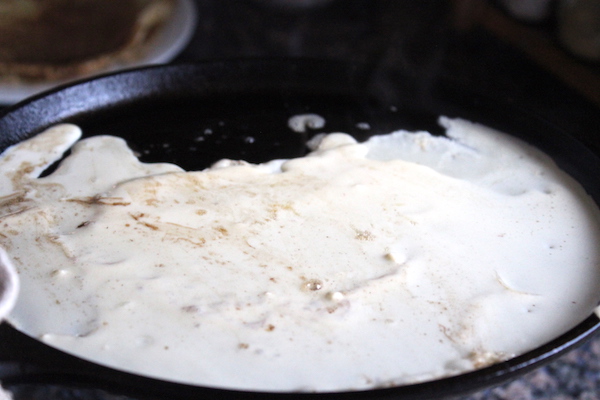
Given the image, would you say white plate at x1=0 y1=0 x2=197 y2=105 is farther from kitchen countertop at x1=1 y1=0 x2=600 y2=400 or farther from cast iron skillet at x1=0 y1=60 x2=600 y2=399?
cast iron skillet at x1=0 y1=60 x2=600 y2=399

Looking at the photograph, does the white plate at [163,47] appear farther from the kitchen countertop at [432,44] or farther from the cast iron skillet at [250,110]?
the cast iron skillet at [250,110]

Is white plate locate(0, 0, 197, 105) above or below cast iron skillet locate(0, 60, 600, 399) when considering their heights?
below

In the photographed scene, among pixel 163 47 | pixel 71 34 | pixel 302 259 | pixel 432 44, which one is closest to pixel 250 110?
pixel 302 259

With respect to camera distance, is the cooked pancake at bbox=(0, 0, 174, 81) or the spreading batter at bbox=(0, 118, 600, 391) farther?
the cooked pancake at bbox=(0, 0, 174, 81)

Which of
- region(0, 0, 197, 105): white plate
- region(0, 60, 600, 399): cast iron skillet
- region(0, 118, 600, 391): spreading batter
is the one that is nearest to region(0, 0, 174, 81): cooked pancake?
region(0, 0, 197, 105): white plate

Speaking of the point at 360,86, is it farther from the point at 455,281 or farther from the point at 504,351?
the point at 504,351

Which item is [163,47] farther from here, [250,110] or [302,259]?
[302,259]

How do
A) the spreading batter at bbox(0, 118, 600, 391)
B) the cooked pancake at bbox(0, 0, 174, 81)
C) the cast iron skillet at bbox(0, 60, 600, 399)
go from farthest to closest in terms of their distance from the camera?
1. the cooked pancake at bbox(0, 0, 174, 81)
2. the cast iron skillet at bbox(0, 60, 600, 399)
3. the spreading batter at bbox(0, 118, 600, 391)

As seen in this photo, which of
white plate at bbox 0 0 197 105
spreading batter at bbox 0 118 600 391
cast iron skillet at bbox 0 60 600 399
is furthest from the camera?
white plate at bbox 0 0 197 105
